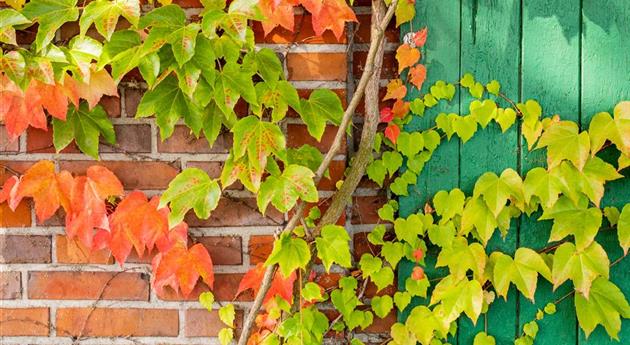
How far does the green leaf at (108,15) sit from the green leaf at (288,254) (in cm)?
59

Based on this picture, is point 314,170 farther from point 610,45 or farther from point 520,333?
point 610,45

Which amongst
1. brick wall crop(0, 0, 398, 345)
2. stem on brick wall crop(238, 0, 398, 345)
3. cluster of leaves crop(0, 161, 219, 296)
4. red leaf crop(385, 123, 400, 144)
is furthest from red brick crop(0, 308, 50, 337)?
red leaf crop(385, 123, 400, 144)

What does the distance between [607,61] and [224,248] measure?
41.3 inches

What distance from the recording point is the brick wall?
1764 millimetres

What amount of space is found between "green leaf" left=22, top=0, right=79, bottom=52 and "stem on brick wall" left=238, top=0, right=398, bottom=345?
0.66 metres

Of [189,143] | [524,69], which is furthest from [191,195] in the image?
[524,69]

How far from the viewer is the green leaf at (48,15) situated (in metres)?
1.60

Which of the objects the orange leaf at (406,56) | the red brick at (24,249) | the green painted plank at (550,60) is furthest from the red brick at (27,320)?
the green painted plank at (550,60)

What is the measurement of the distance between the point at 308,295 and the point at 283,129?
410 millimetres

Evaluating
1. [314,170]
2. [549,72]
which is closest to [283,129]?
[314,170]

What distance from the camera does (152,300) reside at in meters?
1.82

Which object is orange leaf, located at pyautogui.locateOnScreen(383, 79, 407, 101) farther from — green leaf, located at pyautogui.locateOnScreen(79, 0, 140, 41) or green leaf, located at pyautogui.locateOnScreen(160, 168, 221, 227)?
green leaf, located at pyautogui.locateOnScreen(79, 0, 140, 41)

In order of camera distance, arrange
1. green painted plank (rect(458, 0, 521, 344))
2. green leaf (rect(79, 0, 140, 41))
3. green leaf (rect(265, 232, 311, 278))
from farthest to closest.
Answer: green painted plank (rect(458, 0, 521, 344))
green leaf (rect(265, 232, 311, 278))
green leaf (rect(79, 0, 140, 41))

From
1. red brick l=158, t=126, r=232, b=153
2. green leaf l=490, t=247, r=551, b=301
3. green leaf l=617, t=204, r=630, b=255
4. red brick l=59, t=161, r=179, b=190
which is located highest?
red brick l=158, t=126, r=232, b=153
